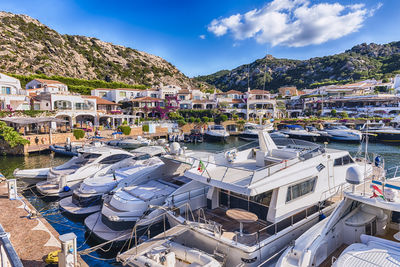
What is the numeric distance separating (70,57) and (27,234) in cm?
9481

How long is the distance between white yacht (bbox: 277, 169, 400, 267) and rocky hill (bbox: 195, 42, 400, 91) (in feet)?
330

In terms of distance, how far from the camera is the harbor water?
9.54 meters

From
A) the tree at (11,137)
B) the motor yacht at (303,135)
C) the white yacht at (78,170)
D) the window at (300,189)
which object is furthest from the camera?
the motor yacht at (303,135)

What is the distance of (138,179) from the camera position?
40.7 feet

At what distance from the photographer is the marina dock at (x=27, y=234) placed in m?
7.79

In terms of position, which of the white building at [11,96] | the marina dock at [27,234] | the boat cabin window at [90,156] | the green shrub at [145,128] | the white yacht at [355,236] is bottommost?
the marina dock at [27,234]

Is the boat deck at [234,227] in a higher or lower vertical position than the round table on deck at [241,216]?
lower

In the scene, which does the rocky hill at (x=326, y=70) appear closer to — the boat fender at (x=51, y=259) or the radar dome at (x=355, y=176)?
the radar dome at (x=355, y=176)

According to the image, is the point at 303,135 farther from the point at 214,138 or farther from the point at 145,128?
the point at 145,128

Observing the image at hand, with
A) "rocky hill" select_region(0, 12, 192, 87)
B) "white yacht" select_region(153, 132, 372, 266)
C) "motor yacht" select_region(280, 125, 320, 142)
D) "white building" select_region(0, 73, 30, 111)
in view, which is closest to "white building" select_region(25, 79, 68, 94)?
"white building" select_region(0, 73, 30, 111)

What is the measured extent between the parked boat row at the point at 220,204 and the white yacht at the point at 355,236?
550 mm

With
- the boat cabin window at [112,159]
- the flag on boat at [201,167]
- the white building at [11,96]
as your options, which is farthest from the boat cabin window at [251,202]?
the white building at [11,96]

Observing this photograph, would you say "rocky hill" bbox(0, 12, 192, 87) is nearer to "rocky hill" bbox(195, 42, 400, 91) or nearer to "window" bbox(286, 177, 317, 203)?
"rocky hill" bbox(195, 42, 400, 91)

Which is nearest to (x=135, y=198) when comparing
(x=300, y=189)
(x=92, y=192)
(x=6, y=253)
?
(x=92, y=192)
